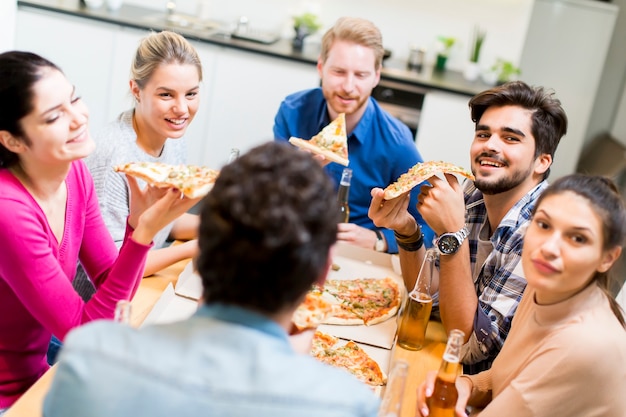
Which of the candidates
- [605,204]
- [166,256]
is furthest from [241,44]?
[605,204]

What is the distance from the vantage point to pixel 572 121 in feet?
17.9

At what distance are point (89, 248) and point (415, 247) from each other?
100 cm

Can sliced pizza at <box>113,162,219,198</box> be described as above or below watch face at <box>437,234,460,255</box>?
above

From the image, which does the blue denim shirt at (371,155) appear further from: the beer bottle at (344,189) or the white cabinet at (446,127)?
the white cabinet at (446,127)

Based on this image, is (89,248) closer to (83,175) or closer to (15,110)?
(83,175)

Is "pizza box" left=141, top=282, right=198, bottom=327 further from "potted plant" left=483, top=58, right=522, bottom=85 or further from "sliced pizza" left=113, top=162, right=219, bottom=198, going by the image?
"potted plant" left=483, top=58, right=522, bottom=85

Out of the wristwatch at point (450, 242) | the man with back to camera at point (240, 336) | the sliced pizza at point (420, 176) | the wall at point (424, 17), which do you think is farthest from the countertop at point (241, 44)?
the man with back to camera at point (240, 336)

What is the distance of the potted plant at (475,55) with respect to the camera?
194 inches

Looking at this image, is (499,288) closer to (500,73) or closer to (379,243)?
(379,243)

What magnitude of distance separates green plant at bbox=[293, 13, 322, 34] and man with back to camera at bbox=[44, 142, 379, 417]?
13.6 feet

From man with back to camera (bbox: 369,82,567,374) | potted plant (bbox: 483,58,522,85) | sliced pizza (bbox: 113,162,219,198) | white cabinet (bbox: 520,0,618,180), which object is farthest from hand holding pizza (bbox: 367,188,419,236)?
white cabinet (bbox: 520,0,618,180)

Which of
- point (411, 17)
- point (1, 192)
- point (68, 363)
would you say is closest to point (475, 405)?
point (68, 363)

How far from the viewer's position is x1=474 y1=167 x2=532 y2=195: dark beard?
2.28 metres

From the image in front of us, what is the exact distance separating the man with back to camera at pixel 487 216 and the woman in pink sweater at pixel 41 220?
78 centimetres
